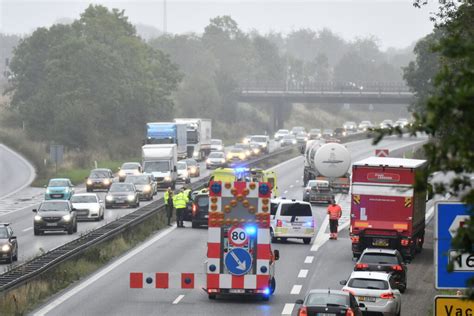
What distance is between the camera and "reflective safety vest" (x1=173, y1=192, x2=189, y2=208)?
4988cm

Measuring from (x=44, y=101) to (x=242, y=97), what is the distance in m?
70.3

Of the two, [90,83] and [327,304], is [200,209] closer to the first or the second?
[327,304]

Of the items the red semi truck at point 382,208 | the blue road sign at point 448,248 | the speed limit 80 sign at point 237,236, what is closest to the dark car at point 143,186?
the red semi truck at point 382,208

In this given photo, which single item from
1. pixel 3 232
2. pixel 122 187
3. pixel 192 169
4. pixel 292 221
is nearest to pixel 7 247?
pixel 3 232

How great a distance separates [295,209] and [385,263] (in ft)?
41.5

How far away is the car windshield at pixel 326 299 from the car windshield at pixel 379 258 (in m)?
8.24

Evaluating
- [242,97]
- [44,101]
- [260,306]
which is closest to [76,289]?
[260,306]

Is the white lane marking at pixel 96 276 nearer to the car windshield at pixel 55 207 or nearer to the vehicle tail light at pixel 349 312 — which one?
the car windshield at pixel 55 207

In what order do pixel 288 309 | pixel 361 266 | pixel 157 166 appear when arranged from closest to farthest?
pixel 288 309, pixel 361 266, pixel 157 166

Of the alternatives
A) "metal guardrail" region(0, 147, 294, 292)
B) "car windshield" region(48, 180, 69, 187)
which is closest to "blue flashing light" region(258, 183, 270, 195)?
"metal guardrail" region(0, 147, 294, 292)

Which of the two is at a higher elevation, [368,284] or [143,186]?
[368,284]

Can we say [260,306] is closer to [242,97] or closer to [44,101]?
[44,101]

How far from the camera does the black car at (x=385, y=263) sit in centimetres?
3182

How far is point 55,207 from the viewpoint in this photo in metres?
48.3
